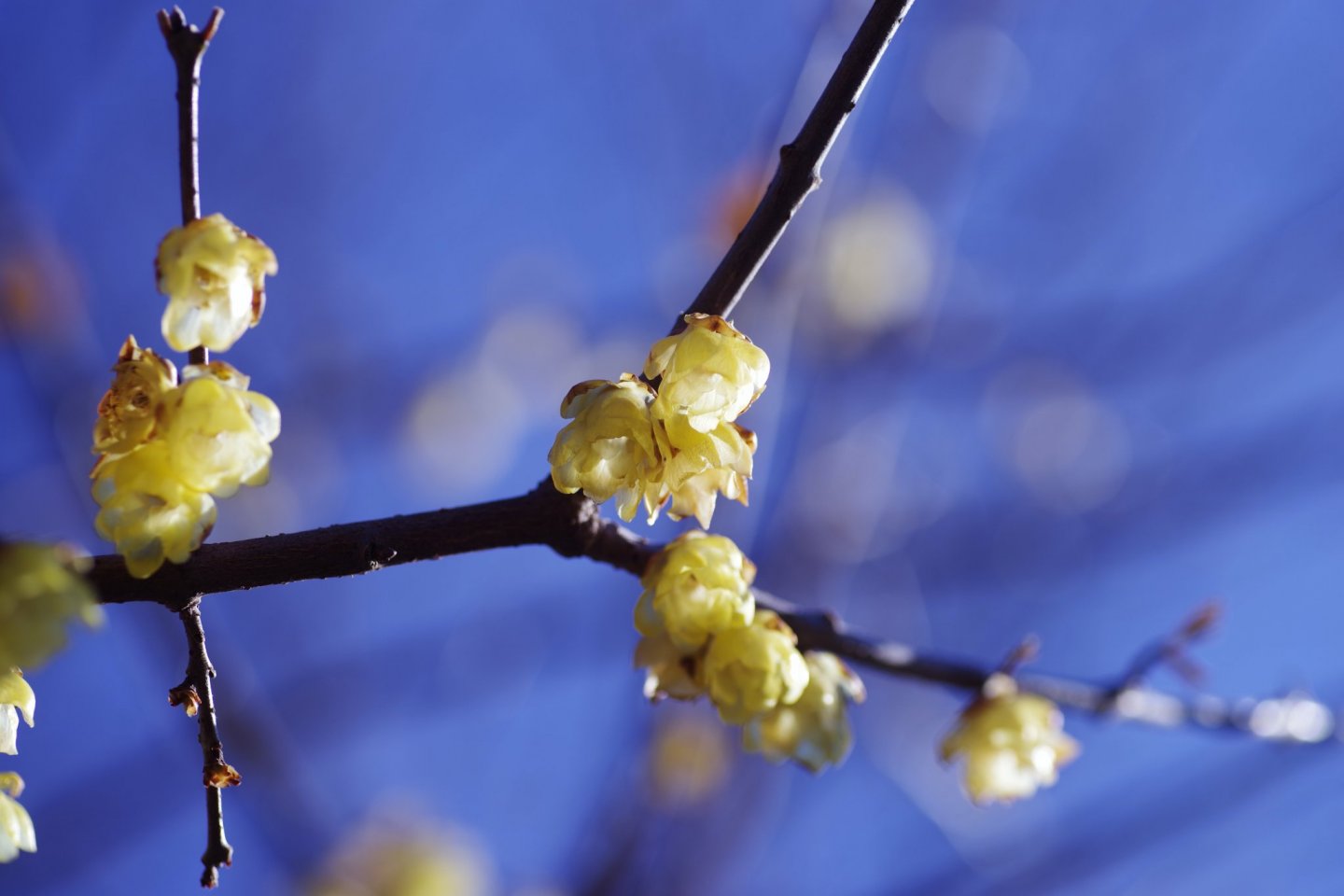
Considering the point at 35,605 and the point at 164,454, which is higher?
the point at 164,454

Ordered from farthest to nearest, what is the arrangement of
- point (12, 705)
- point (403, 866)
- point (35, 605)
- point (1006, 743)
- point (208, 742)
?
point (403, 866) → point (1006, 743) → point (12, 705) → point (208, 742) → point (35, 605)

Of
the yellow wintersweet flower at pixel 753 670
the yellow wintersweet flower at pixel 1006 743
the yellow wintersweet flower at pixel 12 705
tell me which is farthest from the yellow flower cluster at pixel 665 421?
the yellow wintersweet flower at pixel 1006 743

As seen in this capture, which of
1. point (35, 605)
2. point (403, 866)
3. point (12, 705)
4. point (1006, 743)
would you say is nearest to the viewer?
point (35, 605)

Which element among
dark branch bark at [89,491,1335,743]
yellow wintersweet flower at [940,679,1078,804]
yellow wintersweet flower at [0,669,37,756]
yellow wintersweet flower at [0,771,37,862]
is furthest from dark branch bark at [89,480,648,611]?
yellow wintersweet flower at [940,679,1078,804]

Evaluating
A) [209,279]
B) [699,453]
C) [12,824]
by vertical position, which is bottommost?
[12,824]

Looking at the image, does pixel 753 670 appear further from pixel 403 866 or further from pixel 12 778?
pixel 403 866

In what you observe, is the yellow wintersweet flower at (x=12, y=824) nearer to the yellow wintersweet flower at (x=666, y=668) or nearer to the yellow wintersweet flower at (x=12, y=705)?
the yellow wintersweet flower at (x=12, y=705)

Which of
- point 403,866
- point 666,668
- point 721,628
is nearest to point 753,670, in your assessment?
point 721,628

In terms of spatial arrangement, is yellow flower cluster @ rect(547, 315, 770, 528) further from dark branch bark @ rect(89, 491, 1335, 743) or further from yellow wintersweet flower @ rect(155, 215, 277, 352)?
yellow wintersweet flower @ rect(155, 215, 277, 352)
